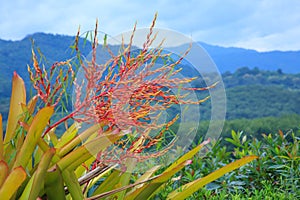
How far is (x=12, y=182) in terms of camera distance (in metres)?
1.60

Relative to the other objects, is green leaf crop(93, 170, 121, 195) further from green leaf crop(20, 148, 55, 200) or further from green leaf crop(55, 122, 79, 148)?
green leaf crop(20, 148, 55, 200)

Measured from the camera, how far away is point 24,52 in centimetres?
2400

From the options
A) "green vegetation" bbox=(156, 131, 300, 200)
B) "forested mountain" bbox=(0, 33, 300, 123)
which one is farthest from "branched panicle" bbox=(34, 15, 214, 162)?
"forested mountain" bbox=(0, 33, 300, 123)

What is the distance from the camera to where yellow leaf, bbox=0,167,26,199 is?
1.56m

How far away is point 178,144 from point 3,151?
706mm

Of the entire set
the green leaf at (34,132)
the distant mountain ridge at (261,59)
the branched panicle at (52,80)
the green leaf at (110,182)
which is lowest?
the distant mountain ridge at (261,59)

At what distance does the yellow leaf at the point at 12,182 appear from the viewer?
156cm

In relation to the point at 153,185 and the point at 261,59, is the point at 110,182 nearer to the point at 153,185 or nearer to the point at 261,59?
the point at 153,185

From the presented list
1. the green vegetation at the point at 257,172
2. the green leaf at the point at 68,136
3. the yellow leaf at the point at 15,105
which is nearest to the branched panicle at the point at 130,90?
the green leaf at the point at 68,136

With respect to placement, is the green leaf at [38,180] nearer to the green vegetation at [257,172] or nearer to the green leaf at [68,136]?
the green leaf at [68,136]

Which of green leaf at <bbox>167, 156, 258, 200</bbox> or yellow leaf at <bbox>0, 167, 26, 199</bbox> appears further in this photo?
green leaf at <bbox>167, 156, 258, 200</bbox>

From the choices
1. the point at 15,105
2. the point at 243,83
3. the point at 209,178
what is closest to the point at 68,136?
the point at 15,105

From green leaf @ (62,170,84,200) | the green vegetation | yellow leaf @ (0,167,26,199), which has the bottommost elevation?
the green vegetation

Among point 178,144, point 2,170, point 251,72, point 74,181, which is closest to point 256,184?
point 178,144
